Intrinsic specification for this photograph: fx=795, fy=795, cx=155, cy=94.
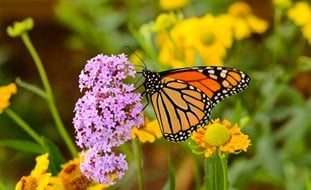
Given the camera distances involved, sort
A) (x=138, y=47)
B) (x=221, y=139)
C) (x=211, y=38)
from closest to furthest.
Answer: (x=221, y=139) < (x=211, y=38) < (x=138, y=47)

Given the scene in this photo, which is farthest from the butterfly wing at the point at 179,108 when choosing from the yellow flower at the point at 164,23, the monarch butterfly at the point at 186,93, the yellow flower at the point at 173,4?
the yellow flower at the point at 173,4

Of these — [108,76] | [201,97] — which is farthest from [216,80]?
[108,76]

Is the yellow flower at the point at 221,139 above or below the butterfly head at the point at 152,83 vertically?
below

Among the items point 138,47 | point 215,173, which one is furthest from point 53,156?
point 138,47

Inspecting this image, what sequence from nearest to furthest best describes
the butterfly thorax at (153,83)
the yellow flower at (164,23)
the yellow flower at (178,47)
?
1. the butterfly thorax at (153,83)
2. the yellow flower at (164,23)
3. the yellow flower at (178,47)

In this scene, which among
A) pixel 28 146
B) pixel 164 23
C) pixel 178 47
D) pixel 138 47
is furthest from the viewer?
pixel 138 47

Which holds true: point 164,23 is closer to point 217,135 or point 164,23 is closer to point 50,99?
point 50,99

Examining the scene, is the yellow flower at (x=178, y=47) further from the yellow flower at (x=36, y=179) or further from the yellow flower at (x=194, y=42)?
the yellow flower at (x=36, y=179)

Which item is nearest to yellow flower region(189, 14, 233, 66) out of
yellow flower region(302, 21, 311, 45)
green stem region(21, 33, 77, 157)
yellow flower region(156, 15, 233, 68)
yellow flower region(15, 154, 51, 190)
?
yellow flower region(156, 15, 233, 68)
